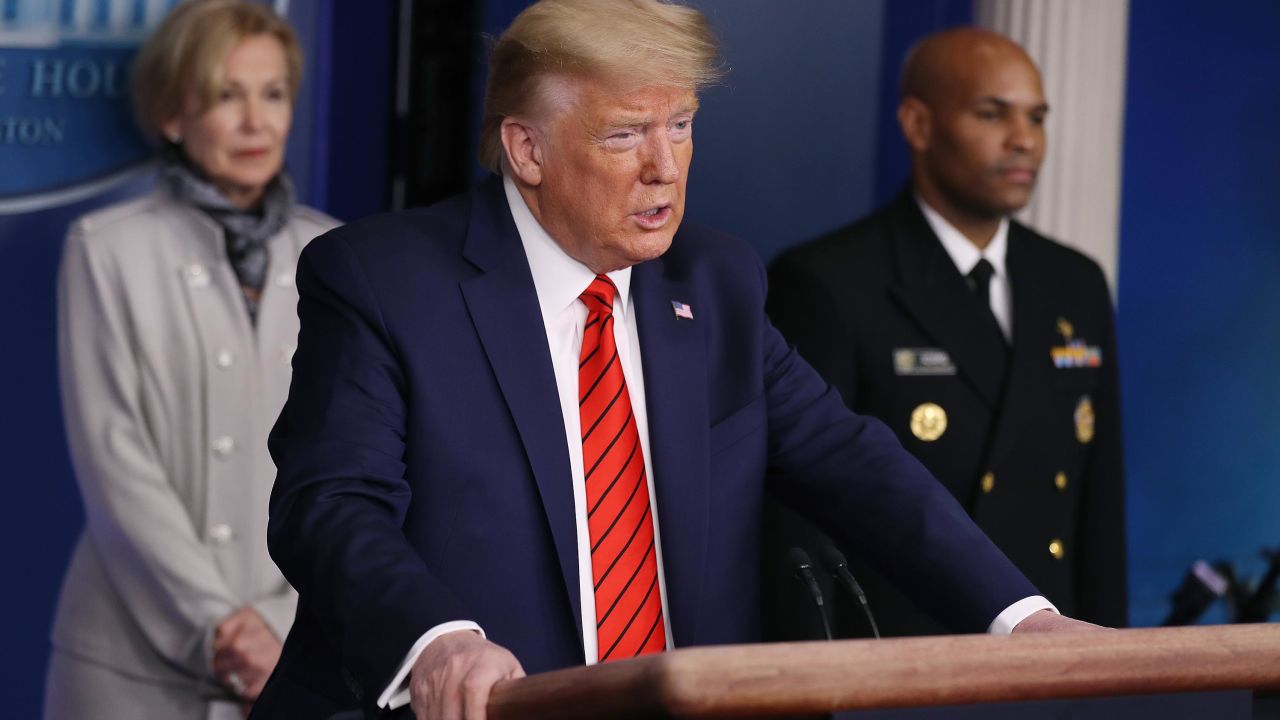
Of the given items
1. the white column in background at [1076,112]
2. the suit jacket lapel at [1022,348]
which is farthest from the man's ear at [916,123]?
the white column in background at [1076,112]

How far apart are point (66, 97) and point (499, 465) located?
1.69 meters

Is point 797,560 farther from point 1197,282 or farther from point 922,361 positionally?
point 1197,282

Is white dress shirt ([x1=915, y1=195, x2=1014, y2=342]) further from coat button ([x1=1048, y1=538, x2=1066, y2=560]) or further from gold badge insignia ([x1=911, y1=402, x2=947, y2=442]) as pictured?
coat button ([x1=1048, y1=538, x2=1066, y2=560])

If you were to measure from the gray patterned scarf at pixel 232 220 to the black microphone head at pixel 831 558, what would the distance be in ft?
4.94

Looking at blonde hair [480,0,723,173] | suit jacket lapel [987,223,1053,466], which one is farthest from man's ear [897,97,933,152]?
blonde hair [480,0,723,173]

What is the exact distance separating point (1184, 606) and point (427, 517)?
256 cm

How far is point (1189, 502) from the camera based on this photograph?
4570mm

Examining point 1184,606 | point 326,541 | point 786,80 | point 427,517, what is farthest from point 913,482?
point 1184,606

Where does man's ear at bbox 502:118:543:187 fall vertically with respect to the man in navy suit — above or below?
above

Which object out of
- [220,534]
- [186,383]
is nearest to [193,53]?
[186,383]

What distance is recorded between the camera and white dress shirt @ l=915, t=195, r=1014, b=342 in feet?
10.4

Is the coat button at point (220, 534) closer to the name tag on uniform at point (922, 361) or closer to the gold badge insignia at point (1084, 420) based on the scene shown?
the name tag on uniform at point (922, 361)

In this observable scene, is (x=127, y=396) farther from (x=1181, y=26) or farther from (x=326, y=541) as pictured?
(x=1181, y=26)

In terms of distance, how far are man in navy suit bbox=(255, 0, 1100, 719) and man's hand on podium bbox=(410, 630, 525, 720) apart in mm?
213
